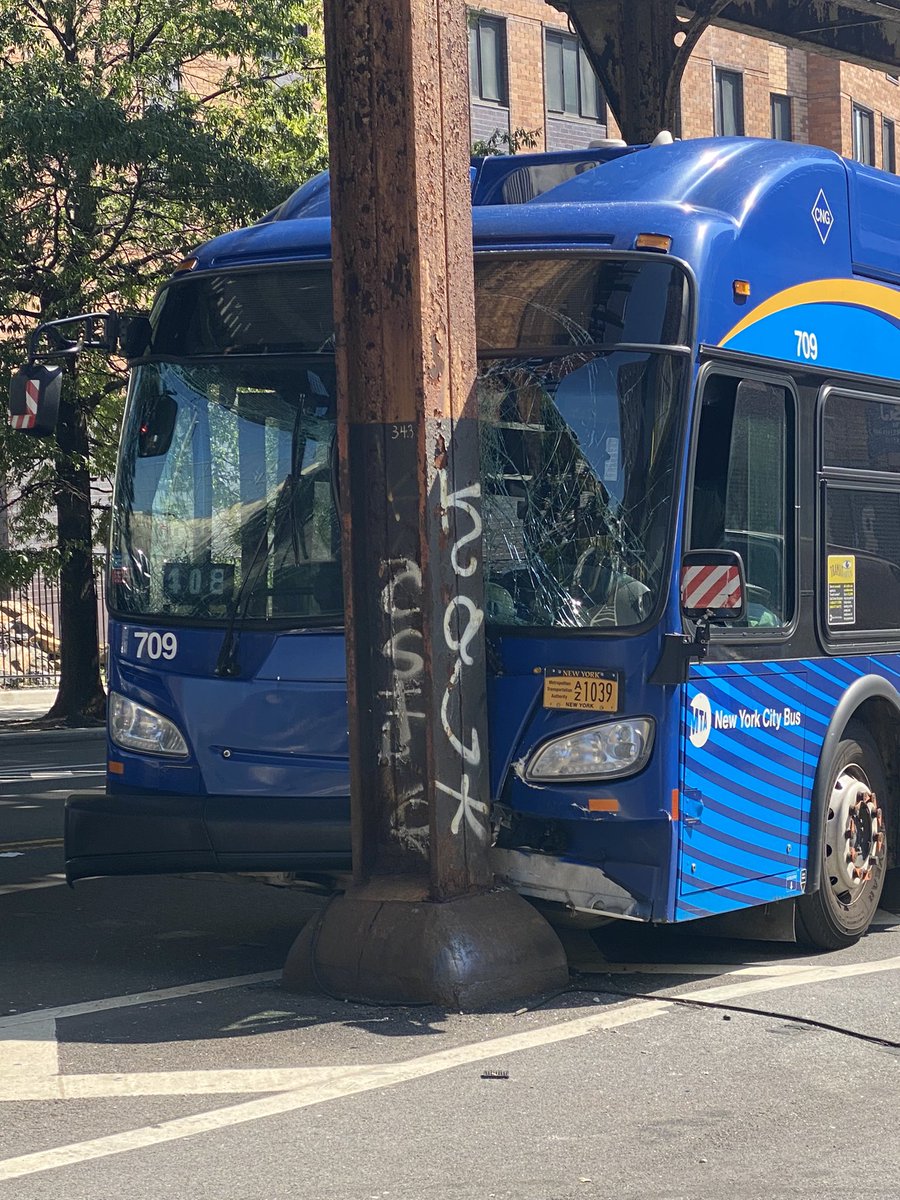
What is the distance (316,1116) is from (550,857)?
1878mm

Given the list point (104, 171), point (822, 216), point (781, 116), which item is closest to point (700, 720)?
point (822, 216)

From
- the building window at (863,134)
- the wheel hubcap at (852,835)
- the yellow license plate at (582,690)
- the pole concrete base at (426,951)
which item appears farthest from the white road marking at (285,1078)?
the building window at (863,134)

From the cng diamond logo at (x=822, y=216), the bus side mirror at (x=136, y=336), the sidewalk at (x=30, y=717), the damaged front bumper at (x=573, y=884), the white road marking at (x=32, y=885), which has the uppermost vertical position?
the cng diamond logo at (x=822, y=216)

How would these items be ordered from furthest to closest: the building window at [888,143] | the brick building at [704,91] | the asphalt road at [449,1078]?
the building window at [888,143]
the brick building at [704,91]
the asphalt road at [449,1078]

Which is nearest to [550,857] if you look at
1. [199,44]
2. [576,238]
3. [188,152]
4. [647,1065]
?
[647,1065]

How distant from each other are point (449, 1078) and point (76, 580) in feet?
58.8

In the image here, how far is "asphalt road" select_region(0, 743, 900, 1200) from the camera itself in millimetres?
4785

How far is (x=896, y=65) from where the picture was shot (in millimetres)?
17094

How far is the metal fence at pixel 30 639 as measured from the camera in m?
29.9

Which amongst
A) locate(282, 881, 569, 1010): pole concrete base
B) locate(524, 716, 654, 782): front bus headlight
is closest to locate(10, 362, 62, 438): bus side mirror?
locate(282, 881, 569, 1010): pole concrete base

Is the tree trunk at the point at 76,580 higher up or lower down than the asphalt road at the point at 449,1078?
higher up

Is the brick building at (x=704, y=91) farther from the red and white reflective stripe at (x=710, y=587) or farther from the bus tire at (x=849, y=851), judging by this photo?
the red and white reflective stripe at (x=710, y=587)

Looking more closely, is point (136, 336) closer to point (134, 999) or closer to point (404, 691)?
point (404, 691)

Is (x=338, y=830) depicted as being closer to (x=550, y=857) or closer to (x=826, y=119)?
(x=550, y=857)
